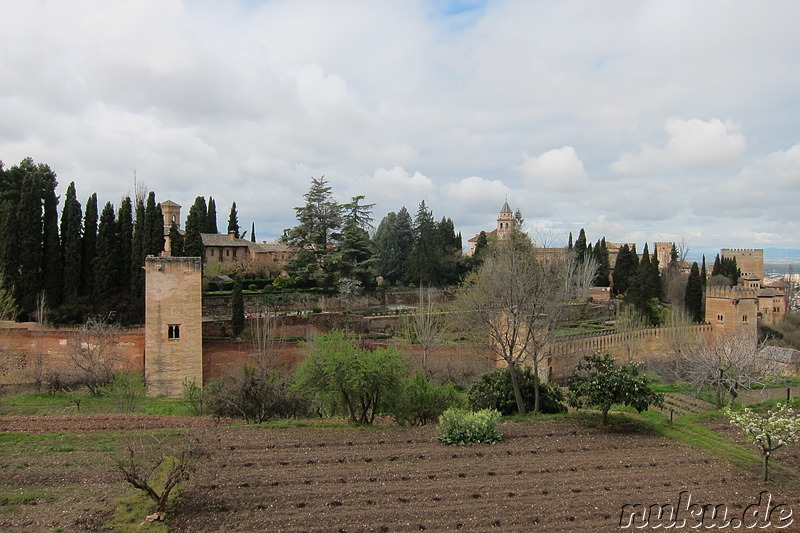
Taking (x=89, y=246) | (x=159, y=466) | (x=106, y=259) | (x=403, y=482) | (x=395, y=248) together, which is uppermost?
(x=395, y=248)

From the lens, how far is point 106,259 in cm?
2670

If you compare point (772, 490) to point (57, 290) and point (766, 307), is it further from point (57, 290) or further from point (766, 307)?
point (766, 307)

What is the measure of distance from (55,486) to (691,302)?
122 ft

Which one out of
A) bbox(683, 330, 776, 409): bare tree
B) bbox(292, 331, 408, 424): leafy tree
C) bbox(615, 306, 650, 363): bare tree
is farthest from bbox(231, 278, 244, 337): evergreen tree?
bbox(683, 330, 776, 409): bare tree

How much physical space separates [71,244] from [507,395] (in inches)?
910

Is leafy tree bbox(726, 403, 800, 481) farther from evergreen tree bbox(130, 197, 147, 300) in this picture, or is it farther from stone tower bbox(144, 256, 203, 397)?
evergreen tree bbox(130, 197, 147, 300)

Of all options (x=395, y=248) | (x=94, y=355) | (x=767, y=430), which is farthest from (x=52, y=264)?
(x=767, y=430)

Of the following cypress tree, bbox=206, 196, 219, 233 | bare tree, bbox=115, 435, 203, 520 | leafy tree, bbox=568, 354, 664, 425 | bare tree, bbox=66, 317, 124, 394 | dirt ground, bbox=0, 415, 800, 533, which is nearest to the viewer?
bare tree, bbox=115, 435, 203, 520

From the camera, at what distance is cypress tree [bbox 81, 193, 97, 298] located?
1056 inches

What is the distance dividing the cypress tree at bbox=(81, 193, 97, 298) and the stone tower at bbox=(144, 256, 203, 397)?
824 cm

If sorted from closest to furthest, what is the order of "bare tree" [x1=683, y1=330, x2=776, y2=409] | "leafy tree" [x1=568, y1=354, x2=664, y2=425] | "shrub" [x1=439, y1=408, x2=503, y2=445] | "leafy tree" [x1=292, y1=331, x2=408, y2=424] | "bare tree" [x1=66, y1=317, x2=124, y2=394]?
"shrub" [x1=439, y1=408, x2=503, y2=445] → "leafy tree" [x1=568, y1=354, x2=664, y2=425] → "leafy tree" [x1=292, y1=331, x2=408, y2=424] → "bare tree" [x1=683, y1=330, x2=776, y2=409] → "bare tree" [x1=66, y1=317, x2=124, y2=394]

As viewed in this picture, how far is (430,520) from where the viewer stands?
25.5ft

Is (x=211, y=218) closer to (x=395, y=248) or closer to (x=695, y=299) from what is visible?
(x=395, y=248)

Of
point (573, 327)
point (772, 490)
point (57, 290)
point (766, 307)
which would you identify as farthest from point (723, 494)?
point (766, 307)
